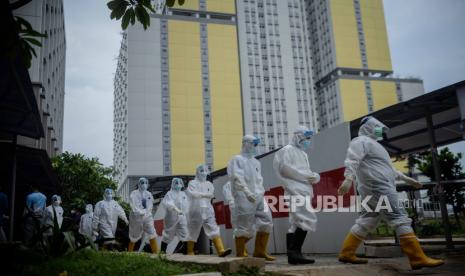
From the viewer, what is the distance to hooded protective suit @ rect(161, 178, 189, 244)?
11.2 meters

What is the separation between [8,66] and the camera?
681 centimetres

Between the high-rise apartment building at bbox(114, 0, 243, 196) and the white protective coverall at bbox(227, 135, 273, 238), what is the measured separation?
57.6 metres

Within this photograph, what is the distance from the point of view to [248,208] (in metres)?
7.06

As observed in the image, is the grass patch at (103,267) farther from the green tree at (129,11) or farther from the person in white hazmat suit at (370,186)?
the green tree at (129,11)

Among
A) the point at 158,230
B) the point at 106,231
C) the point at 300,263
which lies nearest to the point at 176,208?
the point at 106,231

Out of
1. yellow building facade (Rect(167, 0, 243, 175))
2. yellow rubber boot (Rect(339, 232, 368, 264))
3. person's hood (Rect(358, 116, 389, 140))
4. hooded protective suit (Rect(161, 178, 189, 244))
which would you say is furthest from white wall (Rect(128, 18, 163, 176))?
yellow rubber boot (Rect(339, 232, 368, 264))

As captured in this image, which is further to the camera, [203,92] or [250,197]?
[203,92]

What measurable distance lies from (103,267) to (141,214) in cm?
689

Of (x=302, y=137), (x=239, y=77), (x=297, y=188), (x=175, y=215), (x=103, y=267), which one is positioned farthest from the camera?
(x=239, y=77)

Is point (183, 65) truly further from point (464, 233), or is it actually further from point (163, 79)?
point (464, 233)

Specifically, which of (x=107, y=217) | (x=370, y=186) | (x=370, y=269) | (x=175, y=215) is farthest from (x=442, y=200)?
(x=107, y=217)

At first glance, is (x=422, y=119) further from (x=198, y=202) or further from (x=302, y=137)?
(x=198, y=202)

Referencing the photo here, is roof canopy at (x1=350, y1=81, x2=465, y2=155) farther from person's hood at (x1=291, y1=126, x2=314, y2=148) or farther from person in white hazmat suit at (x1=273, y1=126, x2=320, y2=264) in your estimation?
person in white hazmat suit at (x1=273, y1=126, x2=320, y2=264)

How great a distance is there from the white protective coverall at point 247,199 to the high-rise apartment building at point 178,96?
57.6 meters
